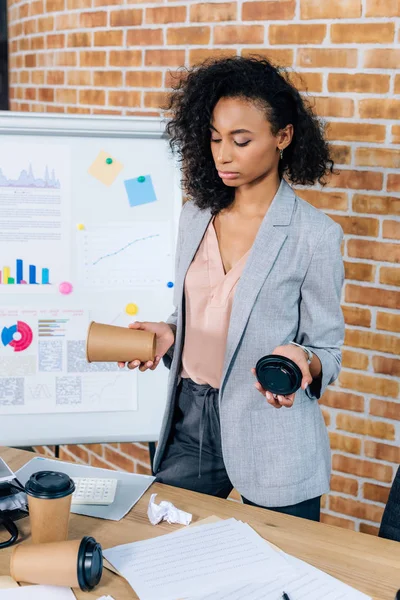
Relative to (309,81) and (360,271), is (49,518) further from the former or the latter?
(309,81)

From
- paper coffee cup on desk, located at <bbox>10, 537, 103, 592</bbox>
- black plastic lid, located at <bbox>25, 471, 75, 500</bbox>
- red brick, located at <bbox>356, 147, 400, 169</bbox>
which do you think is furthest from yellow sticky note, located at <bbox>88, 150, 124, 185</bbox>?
paper coffee cup on desk, located at <bbox>10, 537, 103, 592</bbox>

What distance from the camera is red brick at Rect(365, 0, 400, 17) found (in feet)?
6.98

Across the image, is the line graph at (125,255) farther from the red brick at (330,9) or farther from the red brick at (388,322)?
the red brick at (330,9)

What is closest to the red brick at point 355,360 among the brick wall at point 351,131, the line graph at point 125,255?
the brick wall at point 351,131

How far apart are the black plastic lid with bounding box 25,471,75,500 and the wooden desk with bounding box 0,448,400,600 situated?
15cm

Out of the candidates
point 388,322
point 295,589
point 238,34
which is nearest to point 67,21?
point 238,34

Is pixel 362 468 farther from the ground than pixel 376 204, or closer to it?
closer to it

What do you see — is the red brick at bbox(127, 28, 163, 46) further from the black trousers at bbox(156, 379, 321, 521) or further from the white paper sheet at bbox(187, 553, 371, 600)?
the white paper sheet at bbox(187, 553, 371, 600)

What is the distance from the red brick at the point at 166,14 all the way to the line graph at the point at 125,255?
0.87 metres

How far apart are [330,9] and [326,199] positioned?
0.59 metres

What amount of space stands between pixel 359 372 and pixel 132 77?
1.39 metres

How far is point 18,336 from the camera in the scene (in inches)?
82.6

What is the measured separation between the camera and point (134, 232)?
2.14 m

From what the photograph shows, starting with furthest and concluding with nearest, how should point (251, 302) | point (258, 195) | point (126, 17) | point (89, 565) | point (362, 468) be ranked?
point (126, 17)
point (362, 468)
point (258, 195)
point (251, 302)
point (89, 565)
